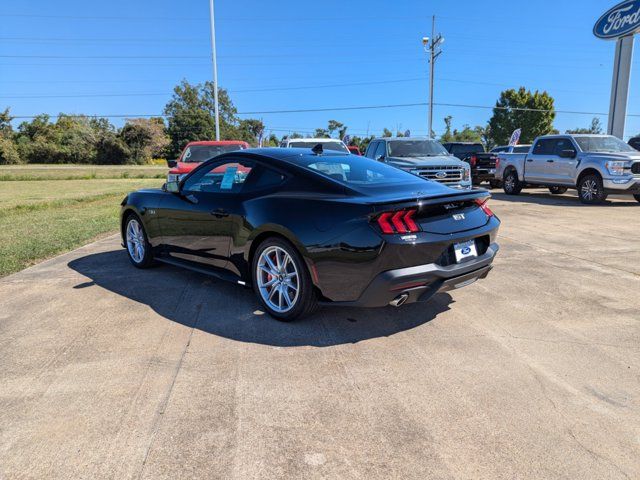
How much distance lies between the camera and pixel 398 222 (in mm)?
3471

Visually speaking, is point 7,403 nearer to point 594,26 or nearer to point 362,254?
point 362,254

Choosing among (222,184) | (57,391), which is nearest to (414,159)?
(222,184)

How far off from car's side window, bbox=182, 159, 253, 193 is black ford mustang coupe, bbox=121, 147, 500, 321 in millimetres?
14

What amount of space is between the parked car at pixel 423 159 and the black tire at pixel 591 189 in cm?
404

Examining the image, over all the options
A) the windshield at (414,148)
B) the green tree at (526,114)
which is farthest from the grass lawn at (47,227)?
the green tree at (526,114)

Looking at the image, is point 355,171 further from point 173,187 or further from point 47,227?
point 47,227

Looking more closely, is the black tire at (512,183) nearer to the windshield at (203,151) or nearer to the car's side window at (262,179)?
the windshield at (203,151)

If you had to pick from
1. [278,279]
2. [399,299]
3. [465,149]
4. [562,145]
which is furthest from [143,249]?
[465,149]

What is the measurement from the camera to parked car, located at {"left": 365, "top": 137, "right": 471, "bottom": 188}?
11.0m

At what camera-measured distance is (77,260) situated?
6719 millimetres

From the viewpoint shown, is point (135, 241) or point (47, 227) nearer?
point (135, 241)

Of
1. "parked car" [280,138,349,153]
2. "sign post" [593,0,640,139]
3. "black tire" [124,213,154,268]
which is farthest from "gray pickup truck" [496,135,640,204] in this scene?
"black tire" [124,213,154,268]

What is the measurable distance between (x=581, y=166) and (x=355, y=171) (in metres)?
11.4

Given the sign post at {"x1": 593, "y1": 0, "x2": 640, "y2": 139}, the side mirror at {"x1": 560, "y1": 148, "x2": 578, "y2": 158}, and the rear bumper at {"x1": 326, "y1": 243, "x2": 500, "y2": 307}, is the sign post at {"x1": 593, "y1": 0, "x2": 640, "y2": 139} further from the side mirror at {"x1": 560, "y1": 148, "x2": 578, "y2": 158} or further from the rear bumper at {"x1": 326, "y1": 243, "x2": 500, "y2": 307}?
the rear bumper at {"x1": 326, "y1": 243, "x2": 500, "y2": 307}
